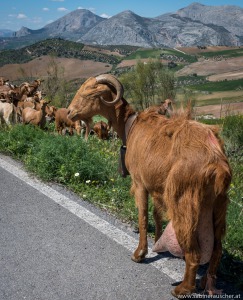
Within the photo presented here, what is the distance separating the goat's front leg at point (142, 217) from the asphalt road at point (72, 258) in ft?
0.31

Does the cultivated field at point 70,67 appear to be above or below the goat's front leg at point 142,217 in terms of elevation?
below

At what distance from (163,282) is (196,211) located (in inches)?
37.2

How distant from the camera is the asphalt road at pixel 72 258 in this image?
133 inches

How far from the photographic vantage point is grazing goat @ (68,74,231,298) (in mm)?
2891

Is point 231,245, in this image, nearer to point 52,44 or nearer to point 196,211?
point 196,211

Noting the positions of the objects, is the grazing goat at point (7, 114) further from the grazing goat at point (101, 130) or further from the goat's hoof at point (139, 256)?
the goat's hoof at point (139, 256)

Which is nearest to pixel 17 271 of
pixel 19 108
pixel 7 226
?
pixel 7 226

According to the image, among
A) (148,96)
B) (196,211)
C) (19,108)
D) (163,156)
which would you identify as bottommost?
(148,96)

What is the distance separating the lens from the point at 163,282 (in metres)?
3.46

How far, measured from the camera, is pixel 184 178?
290cm

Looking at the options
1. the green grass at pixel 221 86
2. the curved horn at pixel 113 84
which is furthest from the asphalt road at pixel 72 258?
the green grass at pixel 221 86

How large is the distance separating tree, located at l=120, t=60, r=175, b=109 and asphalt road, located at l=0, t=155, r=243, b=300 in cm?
3034

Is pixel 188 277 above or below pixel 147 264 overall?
above

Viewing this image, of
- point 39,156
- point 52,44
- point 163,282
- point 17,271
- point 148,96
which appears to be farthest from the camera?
point 52,44
